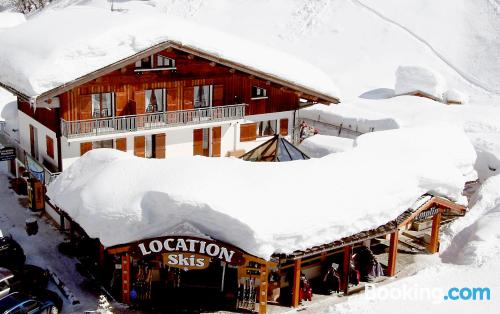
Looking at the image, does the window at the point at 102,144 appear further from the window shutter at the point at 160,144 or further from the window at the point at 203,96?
the window at the point at 203,96

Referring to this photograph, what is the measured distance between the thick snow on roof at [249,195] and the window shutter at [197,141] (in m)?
8.14

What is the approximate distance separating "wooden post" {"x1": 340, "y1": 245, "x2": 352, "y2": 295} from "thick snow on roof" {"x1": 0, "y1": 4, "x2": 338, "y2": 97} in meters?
11.8

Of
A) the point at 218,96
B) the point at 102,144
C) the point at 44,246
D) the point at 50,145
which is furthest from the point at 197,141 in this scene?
the point at 44,246

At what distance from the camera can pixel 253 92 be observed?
115 ft

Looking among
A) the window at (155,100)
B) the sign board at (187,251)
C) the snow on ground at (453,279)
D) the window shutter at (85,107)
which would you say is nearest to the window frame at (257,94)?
the window at (155,100)

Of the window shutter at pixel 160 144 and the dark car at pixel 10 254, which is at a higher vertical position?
the window shutter at pixel 160 144

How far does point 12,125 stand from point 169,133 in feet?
40.9

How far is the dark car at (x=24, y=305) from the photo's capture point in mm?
20719

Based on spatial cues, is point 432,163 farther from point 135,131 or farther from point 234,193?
point 135,131

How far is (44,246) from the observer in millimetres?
27625

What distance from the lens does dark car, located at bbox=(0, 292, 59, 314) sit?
2072 centimetres

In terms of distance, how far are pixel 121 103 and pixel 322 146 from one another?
33.6ft

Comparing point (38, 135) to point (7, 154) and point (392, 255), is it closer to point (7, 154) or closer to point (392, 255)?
point (7, 154)

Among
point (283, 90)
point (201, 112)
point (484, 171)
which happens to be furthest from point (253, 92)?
point (484, 171)
